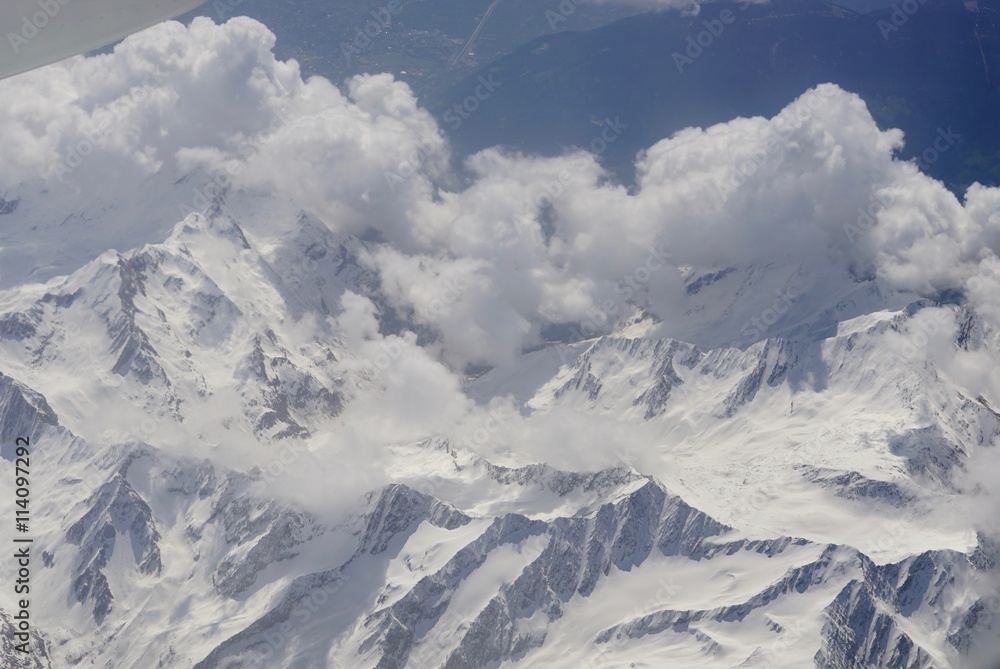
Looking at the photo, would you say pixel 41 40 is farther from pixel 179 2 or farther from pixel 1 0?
pixel 179 2

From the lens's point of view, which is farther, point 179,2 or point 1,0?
point 179,2

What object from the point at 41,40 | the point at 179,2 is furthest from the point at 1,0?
the point at 179,2

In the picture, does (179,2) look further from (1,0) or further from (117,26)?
(1,0)

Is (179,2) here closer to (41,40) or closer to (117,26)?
(117,26)

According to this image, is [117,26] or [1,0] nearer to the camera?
[1,0]
